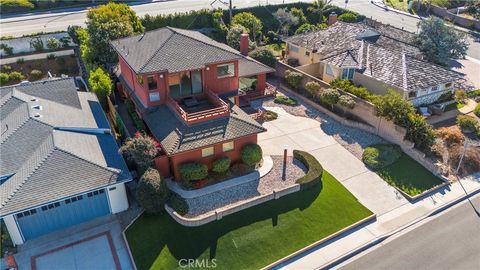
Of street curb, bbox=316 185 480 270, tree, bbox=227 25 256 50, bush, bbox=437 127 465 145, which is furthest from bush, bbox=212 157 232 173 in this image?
tree, bbox=227 25 256 50

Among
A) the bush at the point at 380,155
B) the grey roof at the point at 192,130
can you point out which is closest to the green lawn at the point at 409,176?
the bush at the point at 380,155

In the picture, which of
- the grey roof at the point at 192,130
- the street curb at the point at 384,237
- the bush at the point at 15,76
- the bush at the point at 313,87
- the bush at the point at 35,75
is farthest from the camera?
the bush at the point at 35,75

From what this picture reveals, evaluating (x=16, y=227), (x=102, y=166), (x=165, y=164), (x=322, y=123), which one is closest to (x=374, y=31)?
(x=322, y=123)

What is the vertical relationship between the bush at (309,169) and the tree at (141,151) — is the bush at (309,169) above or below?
below

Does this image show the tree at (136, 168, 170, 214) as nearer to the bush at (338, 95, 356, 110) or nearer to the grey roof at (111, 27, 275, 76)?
the grey roof at (111, 27, 275, 76)

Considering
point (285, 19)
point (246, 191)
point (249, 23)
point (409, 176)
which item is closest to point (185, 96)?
point (246, 191)

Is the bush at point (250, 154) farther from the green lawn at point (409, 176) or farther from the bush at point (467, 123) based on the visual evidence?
the bush at point (467, 123)
